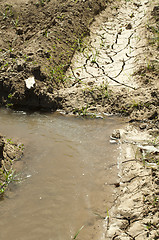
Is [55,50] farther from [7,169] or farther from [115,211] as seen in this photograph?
[115,211]

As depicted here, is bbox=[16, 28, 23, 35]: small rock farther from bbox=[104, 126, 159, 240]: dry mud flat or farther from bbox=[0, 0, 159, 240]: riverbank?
bbox=[104, 126, 159, 240]: dry mud flat

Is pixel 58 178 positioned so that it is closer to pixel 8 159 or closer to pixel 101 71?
pixel 8 159

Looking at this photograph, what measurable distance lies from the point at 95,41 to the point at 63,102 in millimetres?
1870

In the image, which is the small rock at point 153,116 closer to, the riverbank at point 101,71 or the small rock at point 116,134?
the riverbank at point 101,71

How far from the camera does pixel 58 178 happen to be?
307cm

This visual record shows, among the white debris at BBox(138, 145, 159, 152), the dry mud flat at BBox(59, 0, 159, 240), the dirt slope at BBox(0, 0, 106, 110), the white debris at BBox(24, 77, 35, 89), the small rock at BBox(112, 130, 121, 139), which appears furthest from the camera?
the dirt slope at BBox(0, 0, 106, 110)

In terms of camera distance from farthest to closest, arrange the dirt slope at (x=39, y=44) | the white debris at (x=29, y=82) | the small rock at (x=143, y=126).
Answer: the dirt slope at (x=39, y=44), the white debris at (x=29, y=82), the small rock at (x=143, y=126)

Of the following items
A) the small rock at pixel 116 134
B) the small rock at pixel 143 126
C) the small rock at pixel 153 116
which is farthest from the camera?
the small rock at pixel 153 116

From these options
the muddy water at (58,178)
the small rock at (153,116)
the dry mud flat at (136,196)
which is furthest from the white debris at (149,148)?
the small rock at (153,116)

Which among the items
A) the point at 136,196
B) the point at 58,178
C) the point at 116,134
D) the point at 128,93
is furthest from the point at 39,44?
the point at 136,196

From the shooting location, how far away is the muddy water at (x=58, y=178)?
2.53 m

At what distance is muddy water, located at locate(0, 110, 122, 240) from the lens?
2.53 m

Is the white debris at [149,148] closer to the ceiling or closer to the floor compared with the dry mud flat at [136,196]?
closer to the ceiling

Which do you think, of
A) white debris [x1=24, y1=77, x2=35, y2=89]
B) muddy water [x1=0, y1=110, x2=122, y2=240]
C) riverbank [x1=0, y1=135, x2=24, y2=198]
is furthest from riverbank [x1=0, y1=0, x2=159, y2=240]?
riverbank [x1=0, y1=135, x2=24, y2=198]
